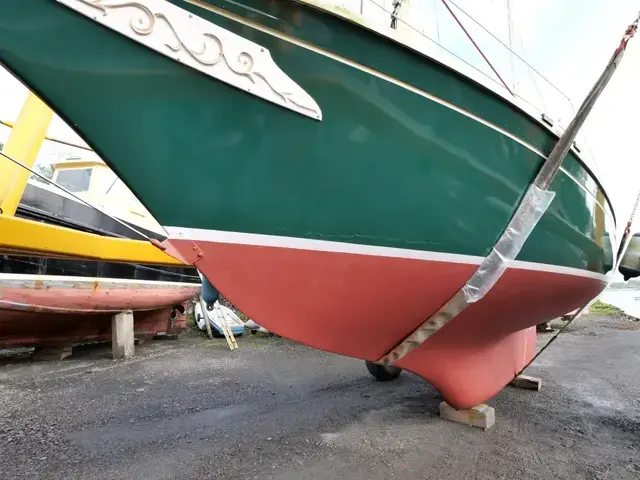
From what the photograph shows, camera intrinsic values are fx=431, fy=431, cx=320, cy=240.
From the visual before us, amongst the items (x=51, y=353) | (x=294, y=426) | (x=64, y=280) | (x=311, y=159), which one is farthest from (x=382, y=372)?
(x=51, y=353)

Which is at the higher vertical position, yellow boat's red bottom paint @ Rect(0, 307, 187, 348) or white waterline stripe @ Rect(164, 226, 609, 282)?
white waterline stripe @ Rect(164, 226, 609, 282)

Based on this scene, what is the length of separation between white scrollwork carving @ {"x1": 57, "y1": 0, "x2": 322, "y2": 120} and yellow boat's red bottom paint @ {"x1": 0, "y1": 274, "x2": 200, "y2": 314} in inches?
210

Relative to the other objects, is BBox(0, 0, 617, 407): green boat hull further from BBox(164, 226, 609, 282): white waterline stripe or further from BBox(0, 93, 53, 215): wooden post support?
BBox(0, 93, 53, 215): wooden post support

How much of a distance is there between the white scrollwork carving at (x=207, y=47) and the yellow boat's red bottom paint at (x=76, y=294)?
5.32 meters

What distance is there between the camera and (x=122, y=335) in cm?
675

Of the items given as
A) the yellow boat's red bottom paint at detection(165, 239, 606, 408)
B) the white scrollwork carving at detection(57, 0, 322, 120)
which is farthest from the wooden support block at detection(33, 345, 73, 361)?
the white scrollwork carving at detection(57, 0, 322, 120)

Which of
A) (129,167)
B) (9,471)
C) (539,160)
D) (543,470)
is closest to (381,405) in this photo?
(543,470)

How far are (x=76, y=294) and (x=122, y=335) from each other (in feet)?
3.07

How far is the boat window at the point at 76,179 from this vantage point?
9.02 metres

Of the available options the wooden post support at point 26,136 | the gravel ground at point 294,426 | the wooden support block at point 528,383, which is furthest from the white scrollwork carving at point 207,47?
the wooden post support at point 26,136

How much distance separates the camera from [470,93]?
2383mm

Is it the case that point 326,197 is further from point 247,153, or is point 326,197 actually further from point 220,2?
point 220,2

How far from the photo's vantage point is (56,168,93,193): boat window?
9.02m

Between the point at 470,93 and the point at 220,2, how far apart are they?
138cm
